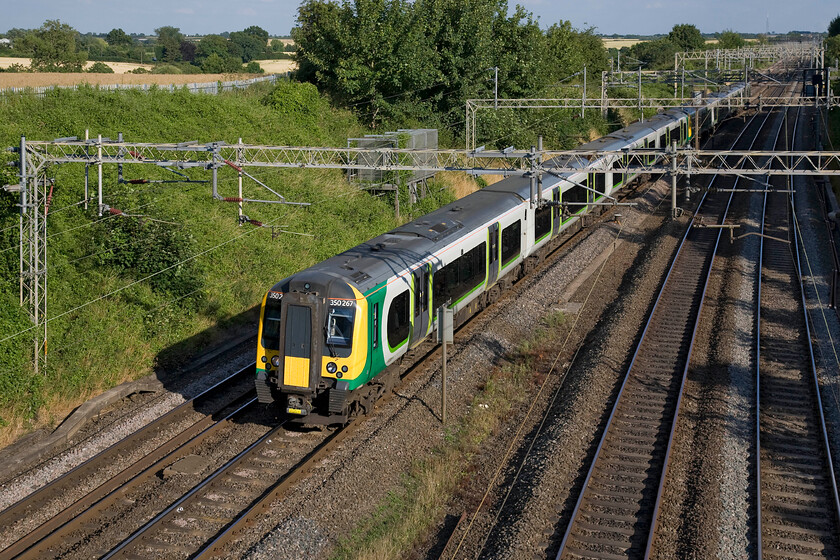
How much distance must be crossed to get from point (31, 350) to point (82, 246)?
5.67 meters

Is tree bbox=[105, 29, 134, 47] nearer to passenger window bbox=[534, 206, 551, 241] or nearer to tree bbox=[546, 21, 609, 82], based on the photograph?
tree bbox=[546, 21, 609, 82]

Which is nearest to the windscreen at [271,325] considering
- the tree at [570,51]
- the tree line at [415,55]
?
the tree line at [415,55]

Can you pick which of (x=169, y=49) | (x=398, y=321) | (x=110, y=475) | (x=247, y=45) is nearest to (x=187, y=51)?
(x=169, y=49)

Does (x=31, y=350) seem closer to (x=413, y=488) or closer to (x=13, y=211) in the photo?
(x=13, y=211)

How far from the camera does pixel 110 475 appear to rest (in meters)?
13.2

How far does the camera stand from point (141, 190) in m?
23.2

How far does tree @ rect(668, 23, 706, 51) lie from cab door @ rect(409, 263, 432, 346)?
366 feet

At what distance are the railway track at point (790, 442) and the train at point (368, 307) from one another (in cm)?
534

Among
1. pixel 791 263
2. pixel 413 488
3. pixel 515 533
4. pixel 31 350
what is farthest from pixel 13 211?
pixel 791 263

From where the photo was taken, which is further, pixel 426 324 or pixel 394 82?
pixel 394 82

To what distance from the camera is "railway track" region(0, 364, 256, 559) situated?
1130 centimetres

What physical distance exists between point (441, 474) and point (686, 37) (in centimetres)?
12016

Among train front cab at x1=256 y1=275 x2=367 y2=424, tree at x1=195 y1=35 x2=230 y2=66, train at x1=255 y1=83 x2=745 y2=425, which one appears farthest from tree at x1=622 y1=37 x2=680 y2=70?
train front cab at x1=256 y1=275 x2=367 y2=424

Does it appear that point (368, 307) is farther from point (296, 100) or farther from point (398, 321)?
point (296, 100)
